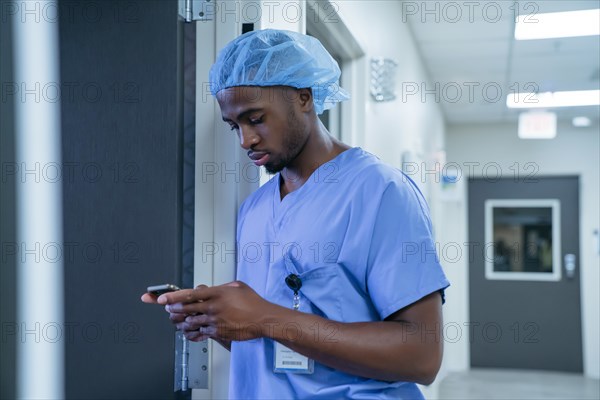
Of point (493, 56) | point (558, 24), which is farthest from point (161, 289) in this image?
point (493, 56)

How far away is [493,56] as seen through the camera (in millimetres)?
3803

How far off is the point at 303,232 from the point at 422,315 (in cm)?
22

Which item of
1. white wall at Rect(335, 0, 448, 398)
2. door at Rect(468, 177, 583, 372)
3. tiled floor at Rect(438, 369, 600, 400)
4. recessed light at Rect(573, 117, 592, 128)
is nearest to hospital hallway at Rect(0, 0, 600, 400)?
white wall at Rect(335, 0, 448, 398)

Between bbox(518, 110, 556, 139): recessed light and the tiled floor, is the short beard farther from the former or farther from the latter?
the tiled floor

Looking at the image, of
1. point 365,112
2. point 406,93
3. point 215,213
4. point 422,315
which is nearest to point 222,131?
point 215,213

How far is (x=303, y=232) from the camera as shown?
1.00m

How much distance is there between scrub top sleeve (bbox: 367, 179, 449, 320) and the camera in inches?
36.1

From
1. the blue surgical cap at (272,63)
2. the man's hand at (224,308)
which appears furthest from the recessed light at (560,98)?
the man's hand at (224,308)

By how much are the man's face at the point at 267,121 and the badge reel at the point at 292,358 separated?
7.2 inches

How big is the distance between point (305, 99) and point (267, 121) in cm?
10

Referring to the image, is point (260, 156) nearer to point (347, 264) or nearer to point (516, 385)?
point (347, 264)

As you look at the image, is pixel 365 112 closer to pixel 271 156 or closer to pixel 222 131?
pixel 222 131

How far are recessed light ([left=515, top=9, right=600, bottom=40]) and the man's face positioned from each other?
96.5 inches

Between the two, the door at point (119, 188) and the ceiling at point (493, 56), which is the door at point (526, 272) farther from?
the door at point (119, 188)
